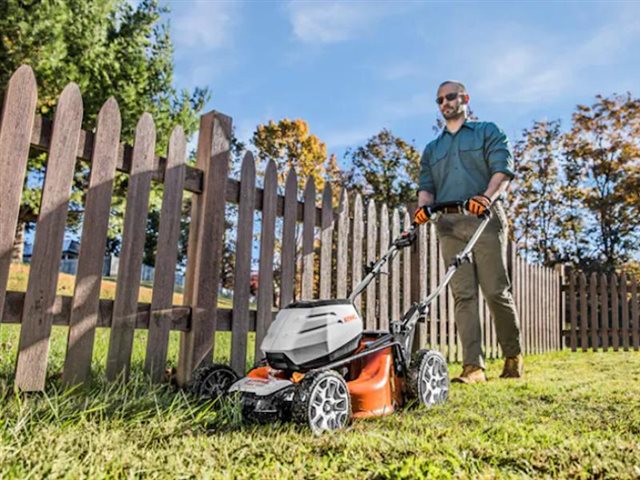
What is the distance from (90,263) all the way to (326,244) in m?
2.00

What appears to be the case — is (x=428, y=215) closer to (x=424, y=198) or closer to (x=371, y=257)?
(x=424, y=198)

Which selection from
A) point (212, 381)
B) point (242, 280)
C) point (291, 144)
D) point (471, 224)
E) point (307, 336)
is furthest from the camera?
point (291, 144)

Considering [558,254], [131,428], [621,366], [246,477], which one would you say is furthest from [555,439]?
[558,254]

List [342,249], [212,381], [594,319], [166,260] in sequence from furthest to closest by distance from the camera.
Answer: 1. [594,319]
2. [342,249]
3. [166,260]
4. [212,381]

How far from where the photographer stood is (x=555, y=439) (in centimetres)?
230

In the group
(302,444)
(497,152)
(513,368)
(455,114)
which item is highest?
(455,114)

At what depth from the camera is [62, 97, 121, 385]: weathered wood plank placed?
318 cm

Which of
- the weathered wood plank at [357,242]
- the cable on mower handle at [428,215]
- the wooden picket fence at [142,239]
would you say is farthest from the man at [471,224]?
the wooden picket fence at [142,239]

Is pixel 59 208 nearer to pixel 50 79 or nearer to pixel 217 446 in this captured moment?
pixel 217 446

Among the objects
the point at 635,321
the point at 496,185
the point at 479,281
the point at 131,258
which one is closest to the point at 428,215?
the point at 496,185

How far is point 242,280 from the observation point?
4055 millimetres

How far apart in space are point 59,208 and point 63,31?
1333 centimetres

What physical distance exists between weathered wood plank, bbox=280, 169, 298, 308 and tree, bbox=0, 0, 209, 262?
11227 mm

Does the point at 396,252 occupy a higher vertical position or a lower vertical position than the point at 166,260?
higher
